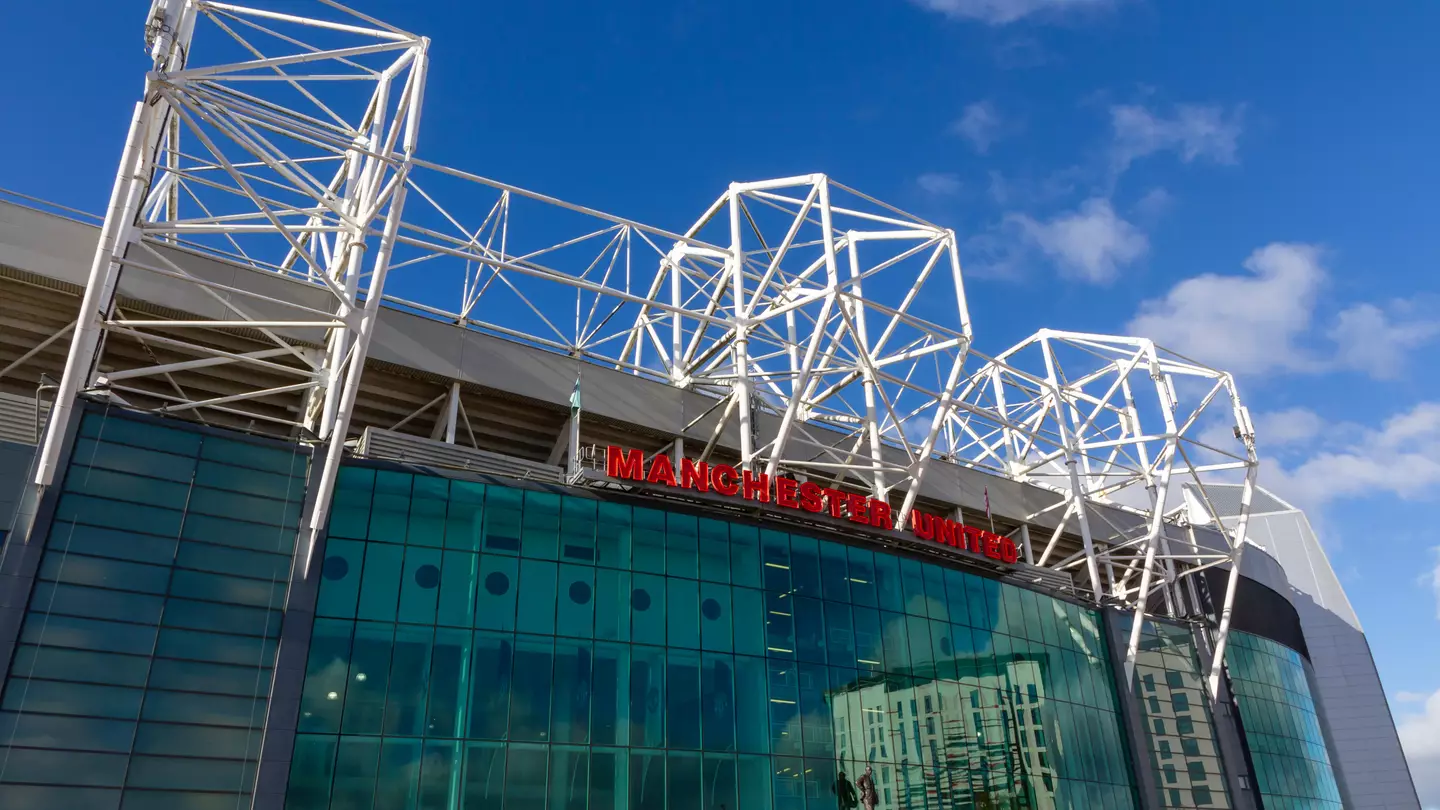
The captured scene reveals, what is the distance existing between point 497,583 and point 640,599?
205 inches

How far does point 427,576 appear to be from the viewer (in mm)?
33219

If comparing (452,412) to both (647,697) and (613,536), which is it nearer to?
(613,536)

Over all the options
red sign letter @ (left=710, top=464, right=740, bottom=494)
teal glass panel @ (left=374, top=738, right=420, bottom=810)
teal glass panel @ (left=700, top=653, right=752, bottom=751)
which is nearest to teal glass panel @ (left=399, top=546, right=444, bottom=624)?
teal glass panel @ (left=374, top=738, right=420, bottom=810)

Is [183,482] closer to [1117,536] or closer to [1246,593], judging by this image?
[1117,536]

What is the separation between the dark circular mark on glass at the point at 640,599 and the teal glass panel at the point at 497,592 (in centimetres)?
425

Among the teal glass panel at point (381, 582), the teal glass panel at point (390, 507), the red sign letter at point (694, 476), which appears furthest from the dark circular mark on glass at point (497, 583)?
the red sign letter at point (694, 476)

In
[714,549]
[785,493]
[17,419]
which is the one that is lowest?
[714,549]

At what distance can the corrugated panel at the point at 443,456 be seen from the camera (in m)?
34.7

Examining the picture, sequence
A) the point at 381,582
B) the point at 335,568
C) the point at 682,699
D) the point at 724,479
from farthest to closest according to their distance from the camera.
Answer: the point at 724,479
the point at 682,699
the point at 381,582
the point at 335,568

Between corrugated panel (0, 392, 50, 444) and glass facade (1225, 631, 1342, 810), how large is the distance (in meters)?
58.2

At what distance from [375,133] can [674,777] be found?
80.8ft

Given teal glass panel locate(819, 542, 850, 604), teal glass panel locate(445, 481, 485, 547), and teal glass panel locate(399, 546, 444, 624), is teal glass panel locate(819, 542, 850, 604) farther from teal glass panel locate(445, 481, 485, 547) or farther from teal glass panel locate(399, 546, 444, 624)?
teal glass panel locate(399, 546, 444, 624)

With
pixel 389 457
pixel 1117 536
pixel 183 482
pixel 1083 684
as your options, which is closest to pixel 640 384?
pixel 389 457

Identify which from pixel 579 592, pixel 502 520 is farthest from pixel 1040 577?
pixel 502 520
